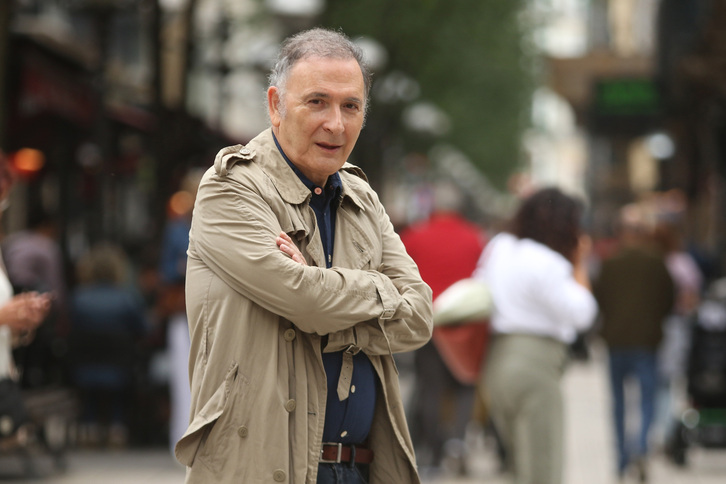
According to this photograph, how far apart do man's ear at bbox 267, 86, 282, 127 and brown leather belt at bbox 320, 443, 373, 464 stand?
90cm

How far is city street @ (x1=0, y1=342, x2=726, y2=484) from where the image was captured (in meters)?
→ 9.94

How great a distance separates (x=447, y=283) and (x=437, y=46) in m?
13.2

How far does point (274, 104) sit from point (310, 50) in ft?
0.70

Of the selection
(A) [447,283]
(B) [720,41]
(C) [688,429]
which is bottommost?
(C) [688,429]

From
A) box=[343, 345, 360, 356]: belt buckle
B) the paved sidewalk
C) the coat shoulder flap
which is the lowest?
the paved sidewalk

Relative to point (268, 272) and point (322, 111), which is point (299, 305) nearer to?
point (268, 272)

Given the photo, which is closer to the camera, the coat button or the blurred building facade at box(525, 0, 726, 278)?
the coat button

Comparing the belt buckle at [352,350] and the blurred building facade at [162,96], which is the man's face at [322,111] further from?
the blurred building facade at [162,96]

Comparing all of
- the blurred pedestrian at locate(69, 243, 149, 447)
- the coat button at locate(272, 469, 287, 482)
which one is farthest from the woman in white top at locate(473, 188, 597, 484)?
the blurred pedestrian at locate(69, 243, 149, 447)

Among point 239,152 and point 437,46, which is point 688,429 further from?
point 437,46

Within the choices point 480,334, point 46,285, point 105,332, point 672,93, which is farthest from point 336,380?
point 672,93

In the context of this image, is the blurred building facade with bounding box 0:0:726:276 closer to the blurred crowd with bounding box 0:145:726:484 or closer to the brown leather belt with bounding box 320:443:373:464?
the blurred crowd with bounding box 0:145:726:484

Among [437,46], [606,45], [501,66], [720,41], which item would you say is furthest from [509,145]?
[720,41]

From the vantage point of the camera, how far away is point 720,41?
14.3 metres
